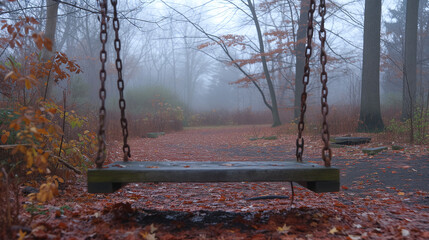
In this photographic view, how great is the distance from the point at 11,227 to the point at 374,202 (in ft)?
11.0

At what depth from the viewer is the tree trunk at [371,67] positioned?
9.08 meters

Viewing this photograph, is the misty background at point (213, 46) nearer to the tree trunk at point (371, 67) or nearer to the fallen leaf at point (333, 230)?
the tree trunk at point (371, 67)

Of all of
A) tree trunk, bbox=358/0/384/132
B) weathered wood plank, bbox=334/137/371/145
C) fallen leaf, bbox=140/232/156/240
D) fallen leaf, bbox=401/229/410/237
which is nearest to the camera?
fallen leaf, bbox=140/232/156/240

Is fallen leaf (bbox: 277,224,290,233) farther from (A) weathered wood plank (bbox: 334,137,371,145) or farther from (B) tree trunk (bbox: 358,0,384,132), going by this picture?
(B) tree trunk (bbox: 358,0,384,132)

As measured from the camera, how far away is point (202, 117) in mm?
21719

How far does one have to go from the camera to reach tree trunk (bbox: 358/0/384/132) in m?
9.08

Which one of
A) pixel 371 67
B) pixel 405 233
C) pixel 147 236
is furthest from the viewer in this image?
pixel 371 67

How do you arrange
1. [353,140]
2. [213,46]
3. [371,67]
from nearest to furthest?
[353,140] → [371,67] → [213,46]

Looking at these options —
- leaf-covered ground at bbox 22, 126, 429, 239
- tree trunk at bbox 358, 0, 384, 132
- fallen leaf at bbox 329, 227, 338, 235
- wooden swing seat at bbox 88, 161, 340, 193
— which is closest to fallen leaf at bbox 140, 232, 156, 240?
leaf-covered ground at bbox 22, 126, 429, 239

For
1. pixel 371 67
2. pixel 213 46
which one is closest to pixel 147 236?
pixel 371 67

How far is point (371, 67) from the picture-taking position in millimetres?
9203

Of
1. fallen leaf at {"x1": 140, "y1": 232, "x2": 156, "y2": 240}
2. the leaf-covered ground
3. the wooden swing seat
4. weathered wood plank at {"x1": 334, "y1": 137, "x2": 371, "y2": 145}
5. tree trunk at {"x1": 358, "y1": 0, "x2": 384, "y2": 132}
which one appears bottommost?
the leaf-covered ground

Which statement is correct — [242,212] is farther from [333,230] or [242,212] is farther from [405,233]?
[405,233]

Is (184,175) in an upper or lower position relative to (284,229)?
upper
